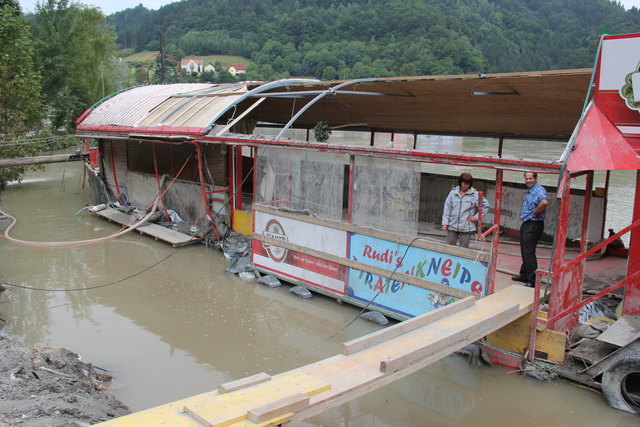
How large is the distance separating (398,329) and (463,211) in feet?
9.63

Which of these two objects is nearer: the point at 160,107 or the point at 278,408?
the point at 278,408

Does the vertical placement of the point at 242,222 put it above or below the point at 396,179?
below

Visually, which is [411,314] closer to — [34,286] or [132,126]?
[34,286]

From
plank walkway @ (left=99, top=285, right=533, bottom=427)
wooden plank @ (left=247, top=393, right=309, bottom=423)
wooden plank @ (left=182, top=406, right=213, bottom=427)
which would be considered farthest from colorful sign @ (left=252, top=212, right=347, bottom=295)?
wooden plank @ (left=182, top=406, right=213, bottom=427)

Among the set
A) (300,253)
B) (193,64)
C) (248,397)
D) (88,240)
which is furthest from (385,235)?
(193,64)

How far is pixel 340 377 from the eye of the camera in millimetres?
4473

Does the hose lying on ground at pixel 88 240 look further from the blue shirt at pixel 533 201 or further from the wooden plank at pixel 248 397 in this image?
the blue shirt at pixel 533 201

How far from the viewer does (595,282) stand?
8.17m

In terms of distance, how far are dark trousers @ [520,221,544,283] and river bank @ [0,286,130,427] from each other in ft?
18.8

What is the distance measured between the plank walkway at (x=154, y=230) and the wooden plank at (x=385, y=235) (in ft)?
11.0

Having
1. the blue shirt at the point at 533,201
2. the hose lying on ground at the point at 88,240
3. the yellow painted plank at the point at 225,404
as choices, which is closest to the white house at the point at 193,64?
the hose lying on ground at the point at 88,240

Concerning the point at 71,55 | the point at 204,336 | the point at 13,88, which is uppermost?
the point at 71,55

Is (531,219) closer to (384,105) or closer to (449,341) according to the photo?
(449,341)

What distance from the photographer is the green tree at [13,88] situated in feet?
60.7
